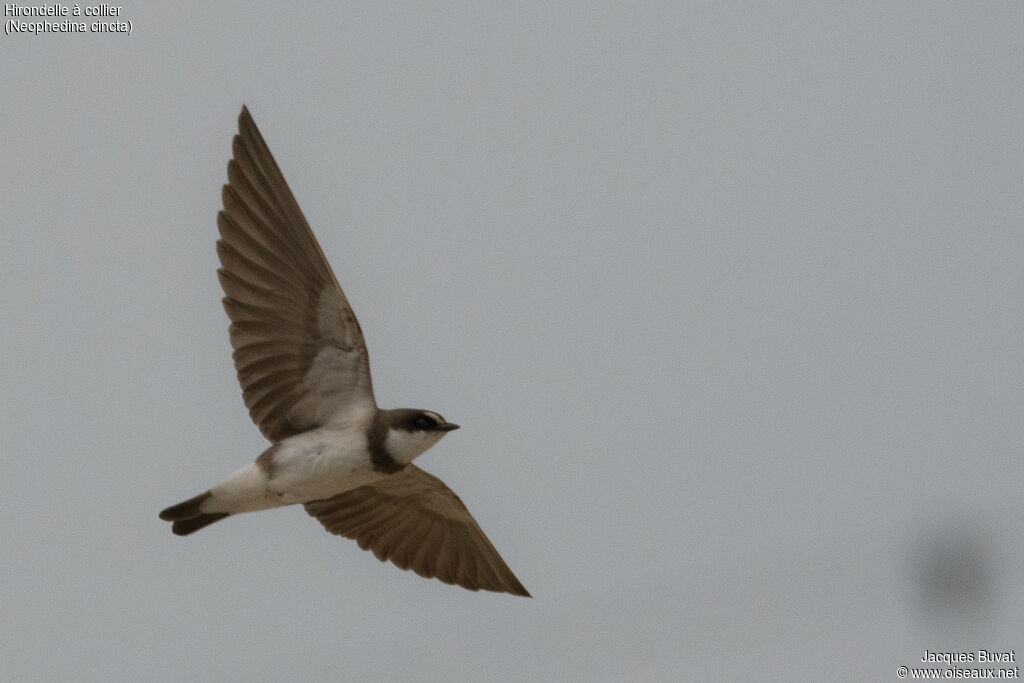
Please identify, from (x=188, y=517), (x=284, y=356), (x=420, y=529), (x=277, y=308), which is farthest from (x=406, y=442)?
(x=420, y=529)

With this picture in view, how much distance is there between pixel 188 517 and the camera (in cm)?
577

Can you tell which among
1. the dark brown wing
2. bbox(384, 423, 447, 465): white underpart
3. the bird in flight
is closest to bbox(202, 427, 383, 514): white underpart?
the bird in flight

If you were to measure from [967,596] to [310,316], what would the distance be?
3992mm

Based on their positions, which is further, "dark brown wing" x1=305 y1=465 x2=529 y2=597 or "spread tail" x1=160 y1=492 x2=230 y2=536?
"dark brown wing" x1=305 y1=465 x2=529 y2=597

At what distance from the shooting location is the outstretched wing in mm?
5734

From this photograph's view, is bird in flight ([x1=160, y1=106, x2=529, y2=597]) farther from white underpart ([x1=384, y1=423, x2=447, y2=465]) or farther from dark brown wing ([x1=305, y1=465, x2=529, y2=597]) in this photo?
dark brown wing ([x1=305, y1=465, x2=529, y2=597])

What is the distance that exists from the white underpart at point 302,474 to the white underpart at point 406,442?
0.11 meters

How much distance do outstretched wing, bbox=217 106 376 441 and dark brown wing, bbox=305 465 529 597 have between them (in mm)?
703

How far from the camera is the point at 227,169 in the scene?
5828mm

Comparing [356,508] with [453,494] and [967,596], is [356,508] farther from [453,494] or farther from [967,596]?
[967,596]

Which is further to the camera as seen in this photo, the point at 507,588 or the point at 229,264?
the point at 507,588

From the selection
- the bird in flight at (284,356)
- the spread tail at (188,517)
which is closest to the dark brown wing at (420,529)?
the bird in flight at (284,356)

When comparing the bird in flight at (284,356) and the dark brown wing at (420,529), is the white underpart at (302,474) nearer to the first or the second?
the bird in flight at (284,356)

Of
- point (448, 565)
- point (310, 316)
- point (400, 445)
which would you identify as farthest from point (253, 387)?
point (448, 565)
